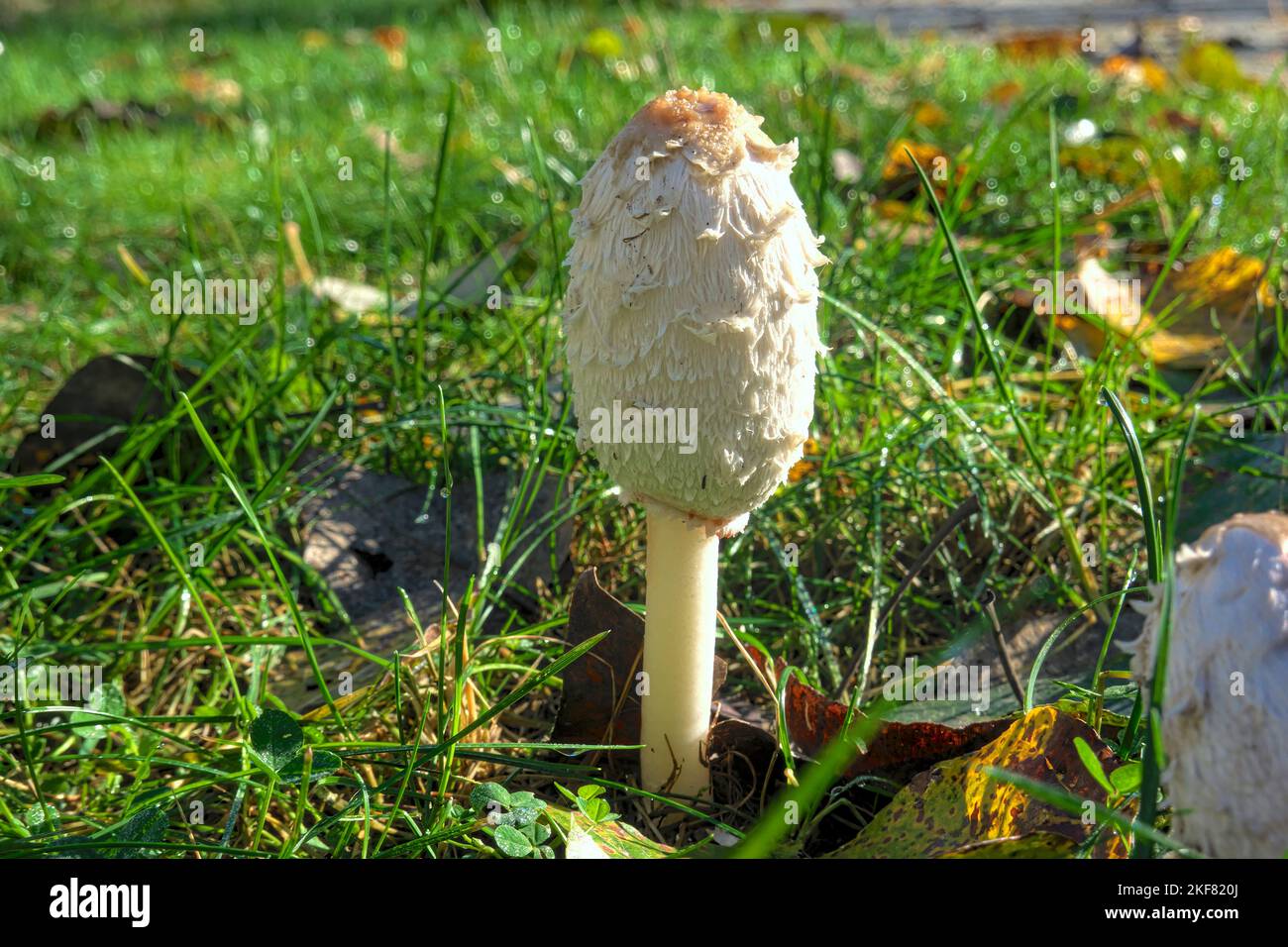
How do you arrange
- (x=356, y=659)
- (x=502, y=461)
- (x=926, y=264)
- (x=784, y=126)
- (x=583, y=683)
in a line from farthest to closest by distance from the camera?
(x=784, y=126) → (x=926, y=264) → (x=502, y=461) → (x=356, y=659) → (x=583, y=683)

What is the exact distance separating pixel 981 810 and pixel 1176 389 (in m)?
1.64

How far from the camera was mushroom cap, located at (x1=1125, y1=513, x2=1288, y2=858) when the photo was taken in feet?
3.85

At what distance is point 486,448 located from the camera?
268 cm

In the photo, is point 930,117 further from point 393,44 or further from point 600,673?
point 393,44

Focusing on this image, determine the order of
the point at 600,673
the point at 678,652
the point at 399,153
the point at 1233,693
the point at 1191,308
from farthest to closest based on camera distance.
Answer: the point at 399,153 → the point at 1191,308 → the point at 600,673 → the point at 678,652 → the point at 1233,693

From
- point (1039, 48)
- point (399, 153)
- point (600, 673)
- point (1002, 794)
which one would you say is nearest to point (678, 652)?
point (600, 673)

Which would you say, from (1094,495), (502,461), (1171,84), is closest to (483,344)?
(502,461)

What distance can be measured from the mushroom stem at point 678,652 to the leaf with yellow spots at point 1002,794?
14.5 inches

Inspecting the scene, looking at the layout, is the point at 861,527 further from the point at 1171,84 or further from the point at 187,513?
the point at 1171,84

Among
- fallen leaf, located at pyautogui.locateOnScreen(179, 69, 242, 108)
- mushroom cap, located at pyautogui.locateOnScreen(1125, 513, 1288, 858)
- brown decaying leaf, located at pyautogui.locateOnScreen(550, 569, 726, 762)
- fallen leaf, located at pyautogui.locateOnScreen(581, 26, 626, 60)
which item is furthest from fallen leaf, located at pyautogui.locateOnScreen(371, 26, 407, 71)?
mushroom cap, located at pyautogui.locateOnScreen(1125, 513, 1288, 858)

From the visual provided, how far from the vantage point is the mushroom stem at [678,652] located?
5.94 ft

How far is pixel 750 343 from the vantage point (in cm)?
156

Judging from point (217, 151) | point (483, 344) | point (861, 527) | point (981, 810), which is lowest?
point (981, 810)

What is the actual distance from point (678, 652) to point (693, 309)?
59 cm
